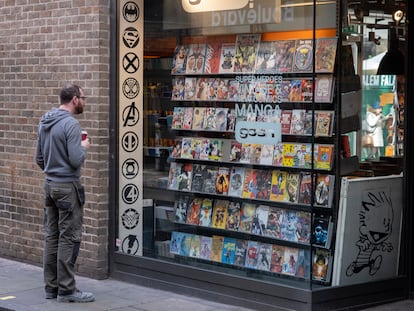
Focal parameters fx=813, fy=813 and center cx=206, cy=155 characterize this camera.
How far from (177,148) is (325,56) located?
1.90m

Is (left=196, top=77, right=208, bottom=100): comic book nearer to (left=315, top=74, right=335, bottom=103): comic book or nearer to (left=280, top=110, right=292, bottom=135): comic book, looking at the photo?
(left=280, top=110, right=292, bottom=135): comic book

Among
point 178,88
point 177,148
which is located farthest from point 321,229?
point 178,88

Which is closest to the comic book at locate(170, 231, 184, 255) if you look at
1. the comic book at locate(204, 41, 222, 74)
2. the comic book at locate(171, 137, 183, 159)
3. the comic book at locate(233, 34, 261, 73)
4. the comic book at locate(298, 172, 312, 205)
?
the comic book at locate(171, 137, 183, 159)

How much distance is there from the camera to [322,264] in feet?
23.6

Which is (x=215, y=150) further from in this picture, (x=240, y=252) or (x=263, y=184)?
(x=240, y=252)

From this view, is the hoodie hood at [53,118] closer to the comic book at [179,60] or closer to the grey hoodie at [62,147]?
the grey hoodie at [62,147]

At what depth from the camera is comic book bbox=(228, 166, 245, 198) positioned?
25.0ft

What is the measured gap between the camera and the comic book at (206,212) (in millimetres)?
7934

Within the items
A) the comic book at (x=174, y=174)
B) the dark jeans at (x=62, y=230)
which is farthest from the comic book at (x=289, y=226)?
the dark jeans at (x=62, y=230)

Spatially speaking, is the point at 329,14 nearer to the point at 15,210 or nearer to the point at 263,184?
the point at 263,184

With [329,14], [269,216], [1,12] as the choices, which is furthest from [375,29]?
[1,12]

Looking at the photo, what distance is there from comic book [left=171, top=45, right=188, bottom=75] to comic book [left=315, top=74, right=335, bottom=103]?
161 centimetres

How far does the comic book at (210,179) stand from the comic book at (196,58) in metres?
0.96

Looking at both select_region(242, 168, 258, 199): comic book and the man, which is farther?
select_region(242, 168, 258, 199): comic book
